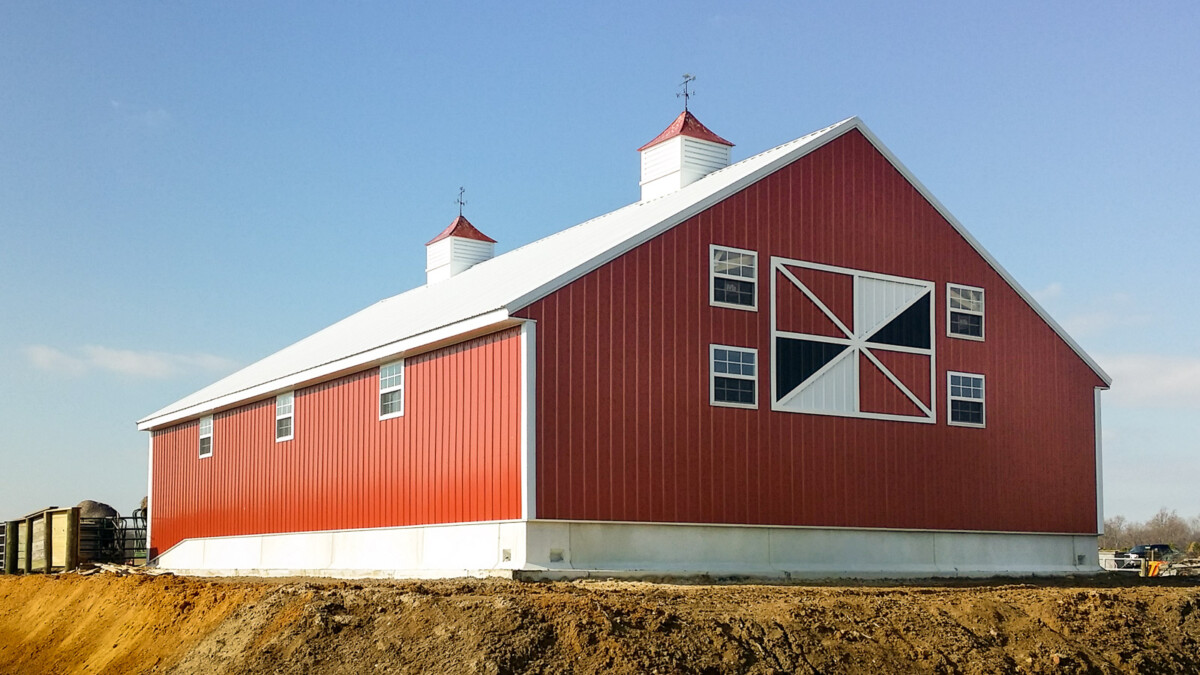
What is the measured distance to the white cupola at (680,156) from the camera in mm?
29891

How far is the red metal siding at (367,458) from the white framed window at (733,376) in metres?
3.68

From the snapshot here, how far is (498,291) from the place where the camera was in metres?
25.0

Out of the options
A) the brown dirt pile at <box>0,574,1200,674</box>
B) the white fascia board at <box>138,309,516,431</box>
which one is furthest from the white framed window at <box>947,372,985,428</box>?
the white fascia board at <box>138,309,516,431</box>

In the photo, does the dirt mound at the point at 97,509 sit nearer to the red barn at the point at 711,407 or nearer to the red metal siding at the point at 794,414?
the red barn at the point at 711,407

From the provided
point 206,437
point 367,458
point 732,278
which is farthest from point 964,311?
point 206,437

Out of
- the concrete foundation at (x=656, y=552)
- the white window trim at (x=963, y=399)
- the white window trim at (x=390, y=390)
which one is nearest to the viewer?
the concrete foundation at (x=656, y=552)

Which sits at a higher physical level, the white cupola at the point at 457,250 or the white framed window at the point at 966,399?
the white cupola at the point at 457,250

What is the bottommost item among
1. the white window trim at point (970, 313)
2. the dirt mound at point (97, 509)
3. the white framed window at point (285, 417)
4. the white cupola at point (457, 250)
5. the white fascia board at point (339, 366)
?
the dirt mound at point (97, 509)

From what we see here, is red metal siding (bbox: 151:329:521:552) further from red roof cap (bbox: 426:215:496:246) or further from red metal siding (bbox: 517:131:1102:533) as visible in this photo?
red roof cap (bbox: 426:215:496:246)

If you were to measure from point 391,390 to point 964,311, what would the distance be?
1125cm

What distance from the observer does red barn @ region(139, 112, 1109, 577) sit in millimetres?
22250

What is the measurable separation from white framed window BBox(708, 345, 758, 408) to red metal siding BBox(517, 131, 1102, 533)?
0.17 metres

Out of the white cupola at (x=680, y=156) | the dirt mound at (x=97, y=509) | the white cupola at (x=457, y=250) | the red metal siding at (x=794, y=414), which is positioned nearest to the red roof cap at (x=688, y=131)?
the white cupola at (x=680, y=156)

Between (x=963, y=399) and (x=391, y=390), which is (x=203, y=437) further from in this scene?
(x=963, y=399)
